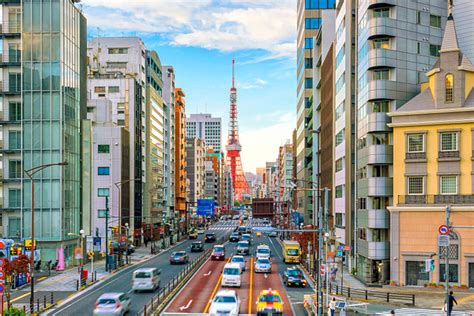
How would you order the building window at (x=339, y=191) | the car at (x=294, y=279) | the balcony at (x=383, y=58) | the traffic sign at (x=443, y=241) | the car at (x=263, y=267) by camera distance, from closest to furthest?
the traffic sign at (x=443, y=241) → the car at (x=294, y=279) → the balcony at (x=383, y=58) → the car at (x=263, y=267) → the building window at (x=339, y=191)

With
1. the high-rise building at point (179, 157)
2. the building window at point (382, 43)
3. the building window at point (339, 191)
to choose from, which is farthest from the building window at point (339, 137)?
the high-rise building at point (179, 157)

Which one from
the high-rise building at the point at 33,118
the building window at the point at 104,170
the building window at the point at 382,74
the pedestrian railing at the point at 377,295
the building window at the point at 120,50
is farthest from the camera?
the building window at the point at 120,50

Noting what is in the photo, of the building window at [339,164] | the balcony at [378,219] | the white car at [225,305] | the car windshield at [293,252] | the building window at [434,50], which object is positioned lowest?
the car windshield at [293,252]

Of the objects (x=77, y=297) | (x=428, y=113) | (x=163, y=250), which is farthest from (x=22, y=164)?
(x=428, y=113)

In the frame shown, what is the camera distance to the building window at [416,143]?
179 feet

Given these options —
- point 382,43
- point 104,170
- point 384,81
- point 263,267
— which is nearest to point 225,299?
point 263,267

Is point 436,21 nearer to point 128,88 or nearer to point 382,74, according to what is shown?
point 382,74

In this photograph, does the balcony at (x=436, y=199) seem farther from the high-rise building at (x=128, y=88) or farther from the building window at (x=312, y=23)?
the building window at (x=312, y=23)

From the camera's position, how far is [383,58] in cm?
5734

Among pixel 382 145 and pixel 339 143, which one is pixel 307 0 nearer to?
pixel 339 143

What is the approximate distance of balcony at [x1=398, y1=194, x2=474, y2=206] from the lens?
2068 inches

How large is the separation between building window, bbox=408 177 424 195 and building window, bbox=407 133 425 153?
2.63m

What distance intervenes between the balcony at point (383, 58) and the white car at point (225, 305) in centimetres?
2998

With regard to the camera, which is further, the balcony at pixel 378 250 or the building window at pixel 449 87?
the balcony at pixel 378 250
